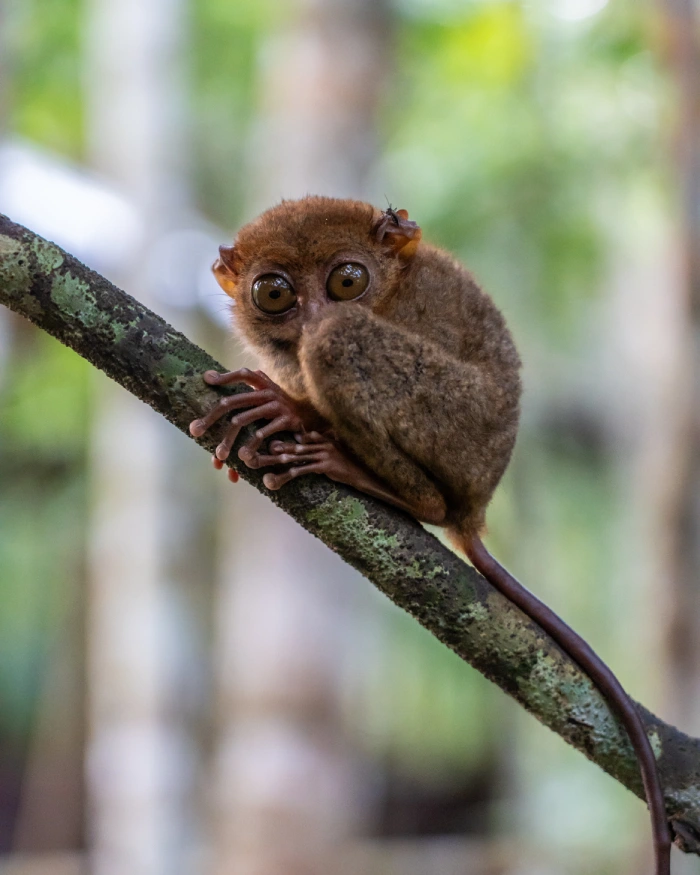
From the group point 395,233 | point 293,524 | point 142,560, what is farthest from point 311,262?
point 293,524

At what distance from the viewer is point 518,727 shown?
1317cm

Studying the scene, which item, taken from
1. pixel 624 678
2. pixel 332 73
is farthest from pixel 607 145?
pixel 624 678

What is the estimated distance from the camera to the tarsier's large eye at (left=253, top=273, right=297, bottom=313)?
9.41 feet

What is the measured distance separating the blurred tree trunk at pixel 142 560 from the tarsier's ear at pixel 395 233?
14.3 ft

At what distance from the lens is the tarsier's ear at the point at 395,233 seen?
9.61 feet

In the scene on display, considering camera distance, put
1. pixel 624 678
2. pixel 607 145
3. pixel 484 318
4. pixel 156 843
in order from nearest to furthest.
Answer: pixel 484 318 → pixel 156 843 → pixel 607 145 → pixel 624 678

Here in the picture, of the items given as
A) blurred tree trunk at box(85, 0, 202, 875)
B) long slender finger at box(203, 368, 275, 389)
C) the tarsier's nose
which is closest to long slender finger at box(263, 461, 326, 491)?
long slender finger at box(203, 368, 275, 389)

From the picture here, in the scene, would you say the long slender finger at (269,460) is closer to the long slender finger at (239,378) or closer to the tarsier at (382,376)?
the tarsier at (382,376)

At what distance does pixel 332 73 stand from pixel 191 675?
4.53 metres

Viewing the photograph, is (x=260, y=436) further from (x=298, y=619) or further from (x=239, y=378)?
(x=298, y=619)

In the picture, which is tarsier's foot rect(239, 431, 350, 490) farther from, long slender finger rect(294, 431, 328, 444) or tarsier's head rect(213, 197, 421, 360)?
tarsier's head rect(213, 197, 421, 360)

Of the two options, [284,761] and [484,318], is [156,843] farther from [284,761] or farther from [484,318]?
[484,318]

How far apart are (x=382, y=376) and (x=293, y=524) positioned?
16.6 feet

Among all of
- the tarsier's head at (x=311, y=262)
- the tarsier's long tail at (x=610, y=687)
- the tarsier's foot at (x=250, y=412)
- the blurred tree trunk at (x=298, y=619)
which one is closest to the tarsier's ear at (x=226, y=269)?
the tarsier's head at (x=311, y=262)
